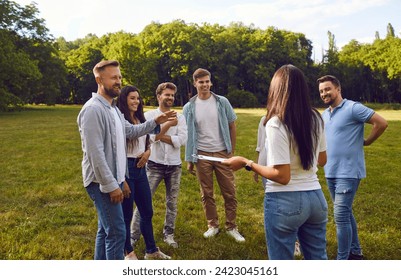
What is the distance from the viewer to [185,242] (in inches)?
196

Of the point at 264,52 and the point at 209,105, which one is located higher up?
the point at 264,52

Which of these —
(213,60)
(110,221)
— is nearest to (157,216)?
(110,221)

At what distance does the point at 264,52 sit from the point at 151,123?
180 feet

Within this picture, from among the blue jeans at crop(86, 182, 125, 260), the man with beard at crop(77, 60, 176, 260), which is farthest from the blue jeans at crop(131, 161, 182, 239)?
the blue jeans at crop(86, 182, 125, 260)

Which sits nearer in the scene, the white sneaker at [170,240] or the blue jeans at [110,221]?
the blue jeans at [110,221]

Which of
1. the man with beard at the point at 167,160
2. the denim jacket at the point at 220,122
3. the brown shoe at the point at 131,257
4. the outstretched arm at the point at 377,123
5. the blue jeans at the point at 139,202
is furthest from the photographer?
the denim jacket at the point at 220,122

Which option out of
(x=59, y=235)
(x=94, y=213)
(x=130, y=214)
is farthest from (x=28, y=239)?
(x=130, y=214)

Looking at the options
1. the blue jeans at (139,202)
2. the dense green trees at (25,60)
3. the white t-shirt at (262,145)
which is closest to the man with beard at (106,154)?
the blue jeans at (139,202)

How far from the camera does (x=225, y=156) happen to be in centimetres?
512

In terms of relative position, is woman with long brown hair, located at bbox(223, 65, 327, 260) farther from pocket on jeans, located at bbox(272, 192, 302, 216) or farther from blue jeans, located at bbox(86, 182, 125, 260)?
blue jeans, located at bbox(86, 182, 125, 260)

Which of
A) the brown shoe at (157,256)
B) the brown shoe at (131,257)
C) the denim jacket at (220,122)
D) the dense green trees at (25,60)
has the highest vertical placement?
the dense green trees at (25,60)

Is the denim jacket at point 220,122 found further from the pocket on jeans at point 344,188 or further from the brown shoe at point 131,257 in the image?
the pocket on jeans at point 344,188

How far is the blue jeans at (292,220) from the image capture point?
7.84 ft

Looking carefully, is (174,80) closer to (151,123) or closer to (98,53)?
(98,53)
